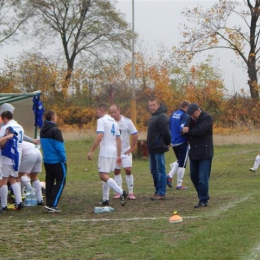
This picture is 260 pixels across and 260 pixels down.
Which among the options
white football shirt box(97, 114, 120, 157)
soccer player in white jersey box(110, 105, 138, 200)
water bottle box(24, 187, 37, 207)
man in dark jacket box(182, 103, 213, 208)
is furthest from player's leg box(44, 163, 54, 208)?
man in dark jacket box(182, 103, 213, 208)

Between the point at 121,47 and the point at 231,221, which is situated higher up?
the point at 121,47

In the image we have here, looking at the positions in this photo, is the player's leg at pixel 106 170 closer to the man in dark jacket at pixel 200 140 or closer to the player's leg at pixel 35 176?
the player's leg at pixel 35 176

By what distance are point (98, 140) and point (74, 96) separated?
41591 millimetres

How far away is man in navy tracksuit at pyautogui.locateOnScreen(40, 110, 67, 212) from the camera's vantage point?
1252 cm

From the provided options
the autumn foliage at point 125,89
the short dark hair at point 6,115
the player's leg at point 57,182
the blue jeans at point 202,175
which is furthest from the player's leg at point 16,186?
the autumn foliage at point 125,89

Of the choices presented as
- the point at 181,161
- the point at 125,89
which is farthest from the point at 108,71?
the point at 181,161

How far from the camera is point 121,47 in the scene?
182 feet

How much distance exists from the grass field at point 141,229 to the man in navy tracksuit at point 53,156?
0.33 m

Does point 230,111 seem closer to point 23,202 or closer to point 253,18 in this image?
point 253,18

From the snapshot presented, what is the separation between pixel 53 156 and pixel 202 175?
2.65m

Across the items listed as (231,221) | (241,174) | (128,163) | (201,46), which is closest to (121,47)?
(201,46)

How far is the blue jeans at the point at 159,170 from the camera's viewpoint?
13.7m

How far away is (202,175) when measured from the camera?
12.2m

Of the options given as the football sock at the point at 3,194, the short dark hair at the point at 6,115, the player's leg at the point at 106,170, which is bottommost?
the football sock at the point at 3,194
